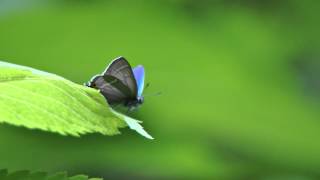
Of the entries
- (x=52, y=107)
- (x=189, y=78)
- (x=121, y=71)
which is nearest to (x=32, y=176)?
(x=52, y=107)

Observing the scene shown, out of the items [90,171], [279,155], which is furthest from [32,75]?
[279,155]

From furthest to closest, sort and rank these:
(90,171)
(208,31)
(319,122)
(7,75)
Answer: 1. (208,31)
2. (319,122)
3. (90,171)
4. (7,75)

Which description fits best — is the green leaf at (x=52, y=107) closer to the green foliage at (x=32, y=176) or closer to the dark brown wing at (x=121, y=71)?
the green foliage at (x=32, y=176)

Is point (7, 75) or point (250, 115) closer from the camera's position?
point (7, 75)

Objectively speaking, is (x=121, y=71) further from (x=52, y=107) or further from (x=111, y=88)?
(x=52, y=107)

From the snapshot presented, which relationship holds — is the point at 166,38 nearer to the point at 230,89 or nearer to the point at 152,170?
the point at 230,89

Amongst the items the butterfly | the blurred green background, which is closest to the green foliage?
the butterfly
